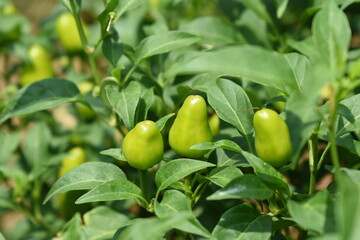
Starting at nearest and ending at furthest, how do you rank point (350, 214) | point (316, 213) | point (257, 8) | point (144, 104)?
point (350, 214) → point (316, 213) → point (144, 104) → point (257, 8)

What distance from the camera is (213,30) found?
1.63 m

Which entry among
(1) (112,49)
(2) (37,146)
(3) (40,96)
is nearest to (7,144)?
(2) (37,146)

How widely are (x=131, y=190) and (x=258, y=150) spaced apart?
27 centimetres

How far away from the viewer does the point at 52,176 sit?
194 cm

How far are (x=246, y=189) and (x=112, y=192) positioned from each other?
10.8 inches

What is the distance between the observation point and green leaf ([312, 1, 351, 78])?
86cm

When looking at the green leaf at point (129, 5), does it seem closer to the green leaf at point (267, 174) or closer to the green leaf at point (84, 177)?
the green leaf at point (84, 177)

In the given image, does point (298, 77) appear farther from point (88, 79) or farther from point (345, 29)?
point (88, 79)

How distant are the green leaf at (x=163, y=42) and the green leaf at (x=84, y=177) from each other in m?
0.29

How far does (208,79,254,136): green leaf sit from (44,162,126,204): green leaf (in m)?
0.26

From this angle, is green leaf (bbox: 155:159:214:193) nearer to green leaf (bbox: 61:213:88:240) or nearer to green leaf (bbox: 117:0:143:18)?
green leaf (bbox: 61:213:88:240)

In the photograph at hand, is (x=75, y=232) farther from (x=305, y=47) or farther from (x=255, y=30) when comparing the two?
(x=255, y=30)

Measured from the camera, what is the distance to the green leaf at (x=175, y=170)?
3.34ft

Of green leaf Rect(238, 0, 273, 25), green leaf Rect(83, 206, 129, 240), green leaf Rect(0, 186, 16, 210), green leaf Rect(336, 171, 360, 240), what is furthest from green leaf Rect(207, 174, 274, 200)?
green leaf Rect(0, 186, 16, 210)
